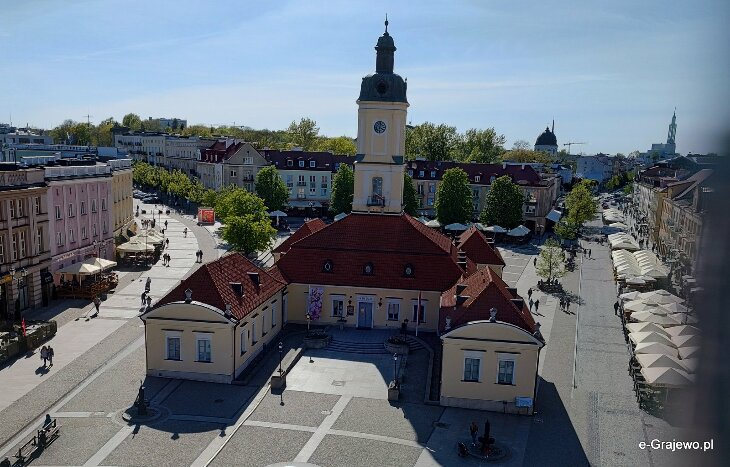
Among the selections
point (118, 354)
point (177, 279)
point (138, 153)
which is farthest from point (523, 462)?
point (138, 153)

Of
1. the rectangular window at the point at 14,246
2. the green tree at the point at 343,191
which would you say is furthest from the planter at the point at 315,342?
the green tree at the point at 343,191

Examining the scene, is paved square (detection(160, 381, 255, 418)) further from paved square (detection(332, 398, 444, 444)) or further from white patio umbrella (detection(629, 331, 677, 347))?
white patio umbrella (detection(629, 331, 677, 347))

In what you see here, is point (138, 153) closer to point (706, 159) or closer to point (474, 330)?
point (474, 330)

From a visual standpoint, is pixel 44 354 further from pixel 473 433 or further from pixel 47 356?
pixel 473 433

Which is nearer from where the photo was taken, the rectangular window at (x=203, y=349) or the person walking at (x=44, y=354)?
the rectangular window at (x=203, y=349)

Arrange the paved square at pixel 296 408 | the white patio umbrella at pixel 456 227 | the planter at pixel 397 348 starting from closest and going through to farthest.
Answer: the paved square at pixel 296 408 → the planter at pixel 397 348 → the white patio umbrella at pixel 456 227

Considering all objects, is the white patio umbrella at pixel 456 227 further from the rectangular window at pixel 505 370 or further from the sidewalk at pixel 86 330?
the rectangular window at pixel 505 370
